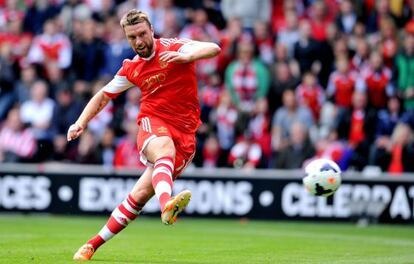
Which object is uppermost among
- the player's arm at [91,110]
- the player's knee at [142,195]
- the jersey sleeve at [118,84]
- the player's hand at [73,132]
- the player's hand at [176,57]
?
the player's hand at [176,57]

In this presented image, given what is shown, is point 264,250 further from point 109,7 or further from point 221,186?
point 109,7

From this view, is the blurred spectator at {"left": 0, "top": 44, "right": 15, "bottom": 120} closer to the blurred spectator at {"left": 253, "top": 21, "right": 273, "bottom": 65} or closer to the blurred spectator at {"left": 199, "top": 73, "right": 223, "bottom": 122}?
the blurred spectator at {"left": 199, "top": 73, "right": 223, "bottom": 122}

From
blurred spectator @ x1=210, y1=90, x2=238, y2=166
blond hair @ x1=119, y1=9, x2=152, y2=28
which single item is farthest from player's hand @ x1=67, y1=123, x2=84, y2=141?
blurred spectator @ x1=210, y1=90, x2=238, y2=166

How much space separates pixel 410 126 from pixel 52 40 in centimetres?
839

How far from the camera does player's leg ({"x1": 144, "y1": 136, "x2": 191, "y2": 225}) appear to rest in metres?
10.4

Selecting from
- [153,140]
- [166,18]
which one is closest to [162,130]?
[153,140]

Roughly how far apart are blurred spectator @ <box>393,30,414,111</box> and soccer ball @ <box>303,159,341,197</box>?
8.25m

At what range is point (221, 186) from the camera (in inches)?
802

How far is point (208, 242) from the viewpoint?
14953 millimetres

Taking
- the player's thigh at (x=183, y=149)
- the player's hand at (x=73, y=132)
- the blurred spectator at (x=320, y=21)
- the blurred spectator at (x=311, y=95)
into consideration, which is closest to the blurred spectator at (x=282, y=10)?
the blurred spectator at (x=320, y=21)

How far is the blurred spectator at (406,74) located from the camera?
21500 millimetres

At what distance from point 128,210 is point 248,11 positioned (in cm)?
1335

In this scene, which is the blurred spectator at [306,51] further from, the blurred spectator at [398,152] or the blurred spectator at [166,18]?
the blurred spectator at [166,18]

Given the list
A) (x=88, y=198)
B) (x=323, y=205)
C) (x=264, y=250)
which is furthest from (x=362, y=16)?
(x=264, y=250)
